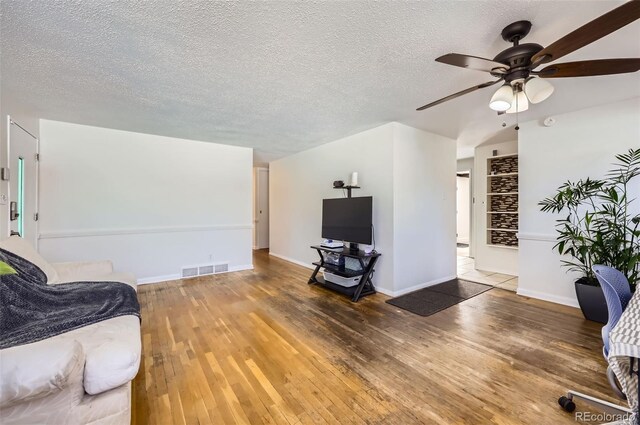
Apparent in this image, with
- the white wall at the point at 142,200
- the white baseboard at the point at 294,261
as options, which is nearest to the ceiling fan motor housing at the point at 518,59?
the white baseboard at the point at 294,261

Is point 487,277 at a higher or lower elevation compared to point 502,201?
lower

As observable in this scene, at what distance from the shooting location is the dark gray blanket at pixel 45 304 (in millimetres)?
1501

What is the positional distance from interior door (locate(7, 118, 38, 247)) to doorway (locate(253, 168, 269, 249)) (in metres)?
4.60

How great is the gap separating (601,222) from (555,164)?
0.84 m

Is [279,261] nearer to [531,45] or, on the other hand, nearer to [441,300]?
[441,300]

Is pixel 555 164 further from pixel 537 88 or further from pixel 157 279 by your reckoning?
pixel 157 279

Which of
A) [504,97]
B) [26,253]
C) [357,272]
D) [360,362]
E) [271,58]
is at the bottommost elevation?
[360,362]

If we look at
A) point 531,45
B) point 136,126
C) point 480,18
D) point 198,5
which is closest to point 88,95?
point 136,126

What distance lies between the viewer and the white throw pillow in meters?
2.16

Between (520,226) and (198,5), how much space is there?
172 inches

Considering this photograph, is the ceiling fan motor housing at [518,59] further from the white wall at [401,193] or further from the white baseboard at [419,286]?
the white baseboard at [419,286]

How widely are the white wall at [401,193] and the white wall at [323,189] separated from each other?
14mm

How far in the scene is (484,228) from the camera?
5207mm

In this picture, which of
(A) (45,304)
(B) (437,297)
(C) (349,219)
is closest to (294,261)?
(C) (349,219)
